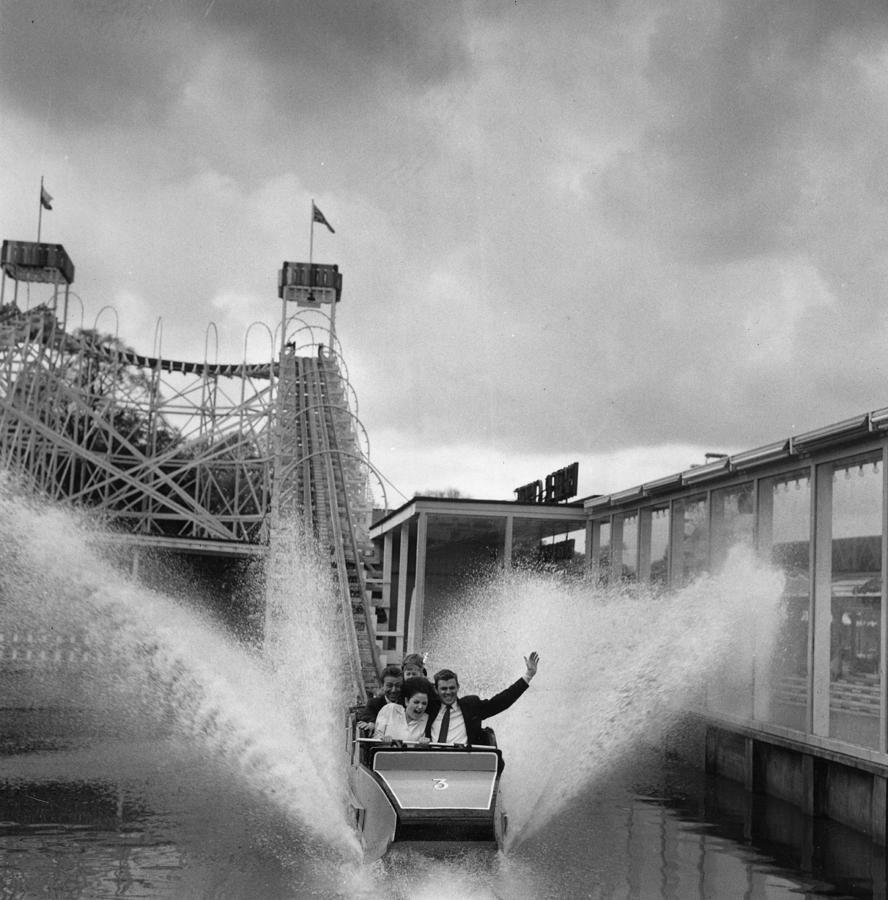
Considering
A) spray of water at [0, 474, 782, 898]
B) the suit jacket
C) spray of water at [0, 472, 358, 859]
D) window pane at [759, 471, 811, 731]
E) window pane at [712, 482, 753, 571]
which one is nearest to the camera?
the suit jacket

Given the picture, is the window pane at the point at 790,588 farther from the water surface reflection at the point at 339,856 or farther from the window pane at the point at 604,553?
the window pane at the point at 604,553

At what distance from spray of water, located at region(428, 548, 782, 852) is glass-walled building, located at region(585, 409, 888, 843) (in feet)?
1.11

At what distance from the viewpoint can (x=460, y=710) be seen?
8617 mm

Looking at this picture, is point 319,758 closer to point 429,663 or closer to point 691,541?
point 691,541

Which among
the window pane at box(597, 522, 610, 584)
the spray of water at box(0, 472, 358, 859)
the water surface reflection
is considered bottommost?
the water surface reflection

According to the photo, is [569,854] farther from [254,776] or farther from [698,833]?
[254,776]

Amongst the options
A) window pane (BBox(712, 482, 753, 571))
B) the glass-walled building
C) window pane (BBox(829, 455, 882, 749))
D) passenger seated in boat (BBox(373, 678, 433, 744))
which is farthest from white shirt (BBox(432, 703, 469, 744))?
window pane (BBox(712, 482, 753, 571))

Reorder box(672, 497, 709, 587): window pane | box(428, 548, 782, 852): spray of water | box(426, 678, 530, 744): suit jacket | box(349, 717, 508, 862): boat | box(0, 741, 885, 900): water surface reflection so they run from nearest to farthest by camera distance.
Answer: box(349, 717, 508, 862): boat → box(0, 741, 885, 900): water surface reflection → box(426, 678, 530, 744): suit jacket → box(428, 548, 782, 852): spray of water → box(672, 497, 709, 587): window pane

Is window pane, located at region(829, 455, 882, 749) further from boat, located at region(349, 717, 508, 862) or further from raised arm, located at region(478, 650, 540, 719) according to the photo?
boat, located at region(349, 717, 508, 862)

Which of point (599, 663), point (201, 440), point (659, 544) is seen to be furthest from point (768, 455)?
point (201, 440)

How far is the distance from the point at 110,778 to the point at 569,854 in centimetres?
550

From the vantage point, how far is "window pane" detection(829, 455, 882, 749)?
11367mm

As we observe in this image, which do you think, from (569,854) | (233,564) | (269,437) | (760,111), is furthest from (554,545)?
(233,564)

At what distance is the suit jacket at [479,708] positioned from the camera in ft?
28.2
